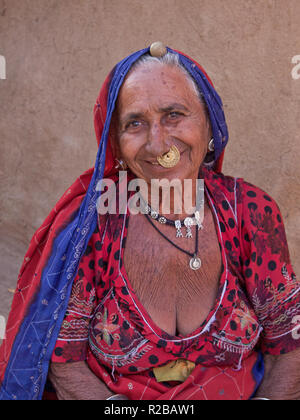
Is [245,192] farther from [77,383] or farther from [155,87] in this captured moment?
[77,383]

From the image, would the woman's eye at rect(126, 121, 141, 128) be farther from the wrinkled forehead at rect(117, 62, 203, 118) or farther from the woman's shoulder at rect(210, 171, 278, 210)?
the woman's shoulder at rect(210, 171, 278, 210)

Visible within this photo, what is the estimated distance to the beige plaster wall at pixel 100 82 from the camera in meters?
3.24

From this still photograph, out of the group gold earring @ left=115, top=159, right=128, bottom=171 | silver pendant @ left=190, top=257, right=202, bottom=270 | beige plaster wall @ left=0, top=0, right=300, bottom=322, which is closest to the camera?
silver pendant @ left=190, top=257, right=202, bottom=270

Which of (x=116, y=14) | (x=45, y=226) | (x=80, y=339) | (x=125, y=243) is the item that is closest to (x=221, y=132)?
(x=125, y=243)

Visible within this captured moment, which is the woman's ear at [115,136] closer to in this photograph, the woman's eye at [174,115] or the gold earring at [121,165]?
the gold earring at [121,165]

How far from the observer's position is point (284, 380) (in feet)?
6.79

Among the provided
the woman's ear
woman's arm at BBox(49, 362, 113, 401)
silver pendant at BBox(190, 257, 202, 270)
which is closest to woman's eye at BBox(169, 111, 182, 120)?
the woman's ear

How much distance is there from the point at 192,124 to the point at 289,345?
3.18ft

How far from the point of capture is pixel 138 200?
7.34 ft

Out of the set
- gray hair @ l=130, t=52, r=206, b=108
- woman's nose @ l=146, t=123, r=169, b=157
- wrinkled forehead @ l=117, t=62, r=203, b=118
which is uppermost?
gray hair @ l=130, t=52, r=206, b=108

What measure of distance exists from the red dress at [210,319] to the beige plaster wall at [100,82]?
4.06ft

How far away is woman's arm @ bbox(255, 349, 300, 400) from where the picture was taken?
205 cm

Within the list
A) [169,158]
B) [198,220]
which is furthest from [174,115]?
[198,220]

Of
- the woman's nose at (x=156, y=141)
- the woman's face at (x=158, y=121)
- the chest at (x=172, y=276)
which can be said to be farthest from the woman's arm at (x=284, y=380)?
the woman's nose at (x=156, y=141)
